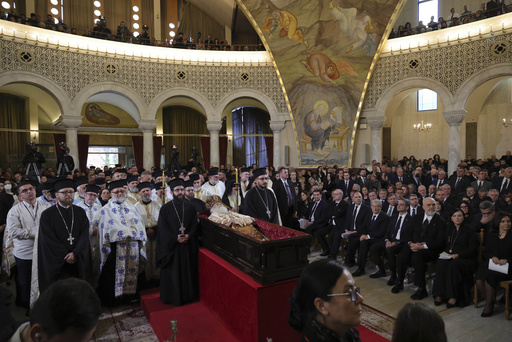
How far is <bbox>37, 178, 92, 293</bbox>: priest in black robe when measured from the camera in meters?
4.11

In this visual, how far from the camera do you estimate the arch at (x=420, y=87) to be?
1434 centimetres

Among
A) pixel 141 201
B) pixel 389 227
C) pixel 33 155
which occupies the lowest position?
pixel 389 227

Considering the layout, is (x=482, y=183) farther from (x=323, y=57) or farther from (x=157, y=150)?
(x=157, y=150)

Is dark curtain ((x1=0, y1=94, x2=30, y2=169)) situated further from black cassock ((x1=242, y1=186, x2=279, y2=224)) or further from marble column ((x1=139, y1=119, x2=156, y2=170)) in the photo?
black cassock ((x1=242, y1=186, x2=279, y2=224))

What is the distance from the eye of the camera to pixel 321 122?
16516 millimetres

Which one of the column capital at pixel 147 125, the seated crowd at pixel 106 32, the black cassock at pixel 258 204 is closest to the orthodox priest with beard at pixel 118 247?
the black cassock at pixel 258 204

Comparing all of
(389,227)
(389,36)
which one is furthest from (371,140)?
(389,227)

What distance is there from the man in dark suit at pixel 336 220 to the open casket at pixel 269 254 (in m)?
3.06

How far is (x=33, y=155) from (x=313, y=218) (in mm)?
8277

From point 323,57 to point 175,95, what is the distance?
7192mm

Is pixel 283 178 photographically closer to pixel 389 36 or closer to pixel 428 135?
pixel 389 36

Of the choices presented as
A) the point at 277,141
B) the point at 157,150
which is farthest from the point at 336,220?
the point at 157,150

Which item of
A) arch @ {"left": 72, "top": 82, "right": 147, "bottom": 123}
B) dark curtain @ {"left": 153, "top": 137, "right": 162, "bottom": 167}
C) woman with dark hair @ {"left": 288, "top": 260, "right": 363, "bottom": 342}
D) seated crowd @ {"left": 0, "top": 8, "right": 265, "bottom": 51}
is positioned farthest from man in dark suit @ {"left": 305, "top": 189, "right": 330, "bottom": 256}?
dark curtain @ {"left": 153, "top": 137, "right": 162, "bottom": 167}

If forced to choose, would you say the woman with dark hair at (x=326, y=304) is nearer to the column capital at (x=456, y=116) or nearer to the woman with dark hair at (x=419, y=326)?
the woman with dark hair at (x=419, y=326)
